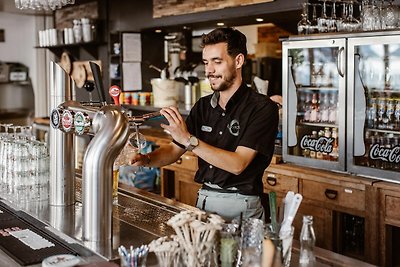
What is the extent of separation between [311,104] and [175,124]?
2332 mm

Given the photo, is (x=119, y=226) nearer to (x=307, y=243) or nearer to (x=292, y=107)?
(x=307, y=243)

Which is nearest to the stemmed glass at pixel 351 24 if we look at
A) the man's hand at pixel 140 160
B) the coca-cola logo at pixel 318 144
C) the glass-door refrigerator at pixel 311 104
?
the glass-door refrigerator at pixel 311 104

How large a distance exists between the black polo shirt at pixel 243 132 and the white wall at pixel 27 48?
6188mm

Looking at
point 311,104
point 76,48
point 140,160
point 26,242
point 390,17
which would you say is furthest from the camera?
point 76,48

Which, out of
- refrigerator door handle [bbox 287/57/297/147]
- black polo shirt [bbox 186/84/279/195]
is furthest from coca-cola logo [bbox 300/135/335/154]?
black polo shirt [bbox 186/84/279/195]

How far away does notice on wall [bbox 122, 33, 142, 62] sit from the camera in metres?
6.29

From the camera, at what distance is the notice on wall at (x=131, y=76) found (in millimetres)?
6324

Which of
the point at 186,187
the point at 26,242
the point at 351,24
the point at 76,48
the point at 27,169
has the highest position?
the point at 76,48

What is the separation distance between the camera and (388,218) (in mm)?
3590

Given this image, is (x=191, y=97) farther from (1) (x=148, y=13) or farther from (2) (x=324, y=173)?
(2) (x=324, y=173)

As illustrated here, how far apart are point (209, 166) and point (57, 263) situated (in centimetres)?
103

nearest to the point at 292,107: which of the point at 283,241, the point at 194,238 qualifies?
the point at 283,241

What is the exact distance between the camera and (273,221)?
1812mm

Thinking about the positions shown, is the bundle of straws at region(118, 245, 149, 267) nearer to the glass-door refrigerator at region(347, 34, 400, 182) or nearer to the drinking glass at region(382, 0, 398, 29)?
the glass-door refrigerator at region(347, 34, 400, 182)
